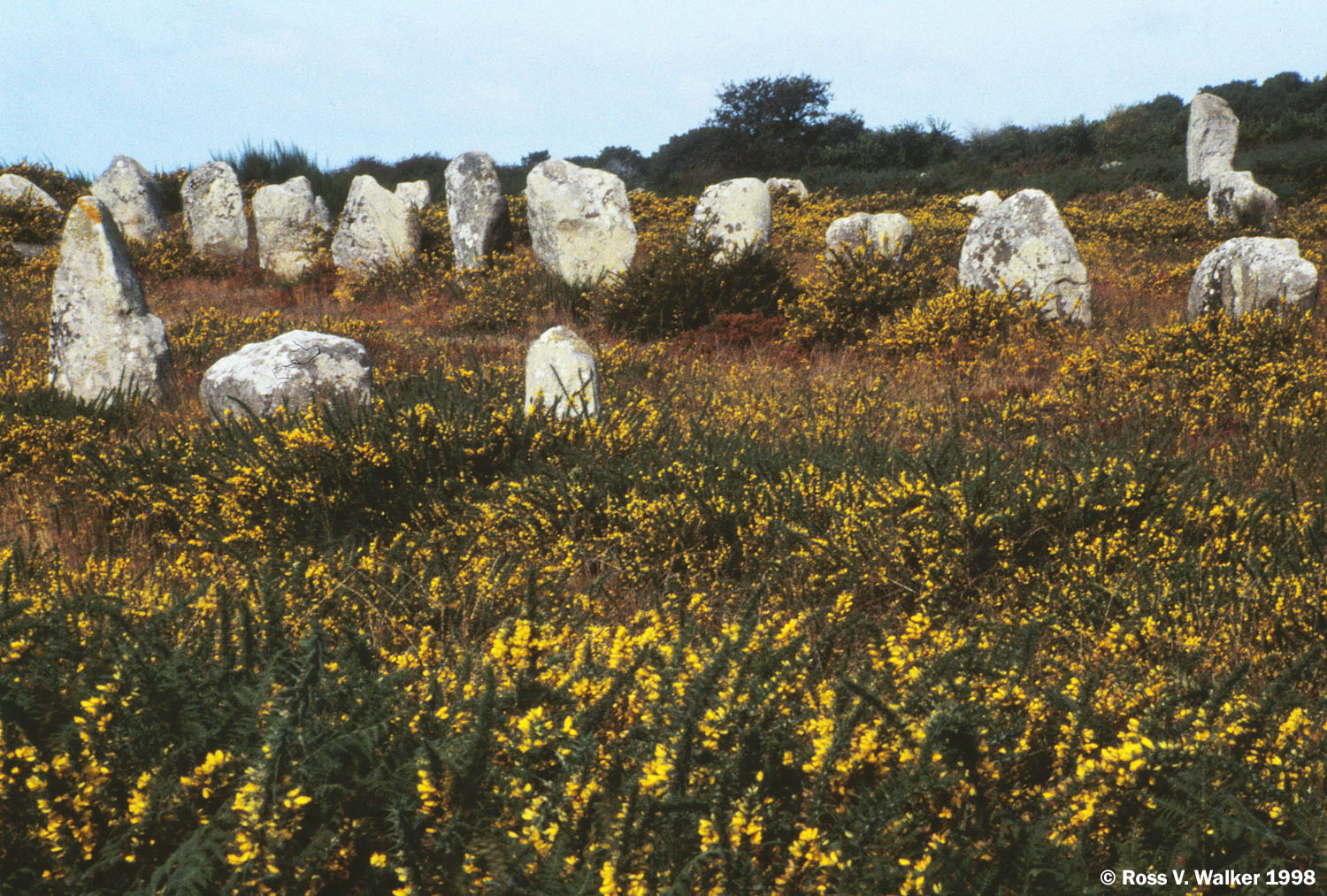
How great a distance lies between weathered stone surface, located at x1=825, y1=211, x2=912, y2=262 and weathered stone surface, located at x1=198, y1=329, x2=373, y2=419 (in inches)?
251

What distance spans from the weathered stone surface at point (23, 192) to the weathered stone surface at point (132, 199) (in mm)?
900

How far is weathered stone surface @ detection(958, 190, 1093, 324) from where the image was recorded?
8758 millimetres

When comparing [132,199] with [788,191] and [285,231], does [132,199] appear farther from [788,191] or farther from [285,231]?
[788,191]

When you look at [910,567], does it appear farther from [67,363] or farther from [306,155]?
[306,155]

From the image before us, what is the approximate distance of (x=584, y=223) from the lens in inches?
459

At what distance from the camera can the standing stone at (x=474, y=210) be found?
1297cm

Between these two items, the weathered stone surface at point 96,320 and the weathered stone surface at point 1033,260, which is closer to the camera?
the weathered stone surface at point 96,320

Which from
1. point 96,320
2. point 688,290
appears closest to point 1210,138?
point 688,290

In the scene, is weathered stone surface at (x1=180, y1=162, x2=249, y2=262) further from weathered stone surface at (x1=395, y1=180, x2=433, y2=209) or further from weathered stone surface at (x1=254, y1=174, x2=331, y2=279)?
weathered stone surface at (x1=395, y1=180, x2=433, y2=209)

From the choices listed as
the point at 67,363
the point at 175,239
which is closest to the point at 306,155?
the point at 175,239

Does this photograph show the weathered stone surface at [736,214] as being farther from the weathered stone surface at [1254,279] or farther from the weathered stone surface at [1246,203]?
the weathered stone surface at [1246,203]

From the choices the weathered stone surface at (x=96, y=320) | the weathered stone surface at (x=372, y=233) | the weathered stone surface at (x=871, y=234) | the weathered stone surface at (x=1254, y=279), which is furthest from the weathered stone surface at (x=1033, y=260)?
the weathered stone surface at (x=372, y=233)

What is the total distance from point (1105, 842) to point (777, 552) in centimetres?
190

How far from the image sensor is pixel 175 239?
607 inches
